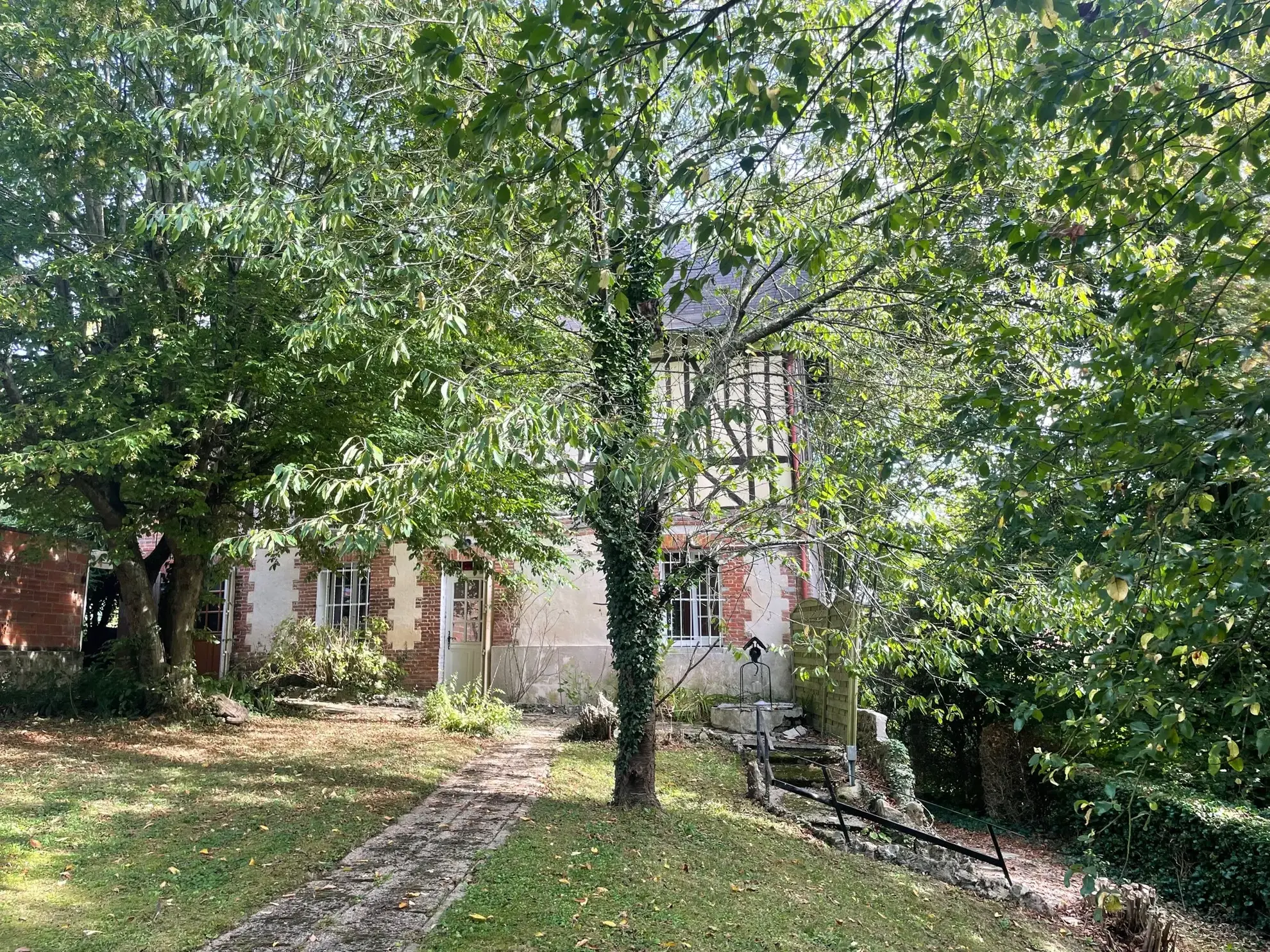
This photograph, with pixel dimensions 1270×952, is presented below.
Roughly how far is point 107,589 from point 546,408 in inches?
555

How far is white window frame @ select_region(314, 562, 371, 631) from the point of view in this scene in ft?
48.5

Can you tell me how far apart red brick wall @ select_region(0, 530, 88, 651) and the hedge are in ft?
42.3

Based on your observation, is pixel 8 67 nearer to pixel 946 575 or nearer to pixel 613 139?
pixel 613 139

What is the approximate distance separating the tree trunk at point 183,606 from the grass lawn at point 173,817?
0.98 m

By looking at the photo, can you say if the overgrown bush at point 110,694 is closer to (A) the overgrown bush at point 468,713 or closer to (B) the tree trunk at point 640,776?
(A) the overgrown bush at point 468,713

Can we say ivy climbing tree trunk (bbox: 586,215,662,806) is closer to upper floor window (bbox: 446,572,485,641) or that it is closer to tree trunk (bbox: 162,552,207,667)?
tree trunk (bbox: 162,552,207,667)

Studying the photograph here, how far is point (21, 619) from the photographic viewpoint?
11.6m

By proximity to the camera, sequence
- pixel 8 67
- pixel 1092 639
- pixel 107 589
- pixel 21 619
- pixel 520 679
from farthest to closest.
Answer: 1. pixel 107 589
2. pixel 520 679
3. pixel 21 619
4. pixel 8 67
5. pixel 1092 639

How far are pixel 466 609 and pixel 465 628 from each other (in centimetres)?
34

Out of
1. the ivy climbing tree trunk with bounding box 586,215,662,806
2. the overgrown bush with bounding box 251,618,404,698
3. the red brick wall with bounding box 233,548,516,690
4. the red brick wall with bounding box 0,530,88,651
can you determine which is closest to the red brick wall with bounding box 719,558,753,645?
the red brick wall with bounding box 233,548,516,690

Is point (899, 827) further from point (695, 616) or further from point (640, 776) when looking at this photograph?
point (695, 616)

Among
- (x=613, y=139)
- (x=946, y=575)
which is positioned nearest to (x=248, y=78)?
(x=613, y=139)

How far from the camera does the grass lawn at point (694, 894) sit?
4141 millimetres

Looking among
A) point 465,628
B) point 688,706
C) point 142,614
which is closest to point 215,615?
point 465,628
